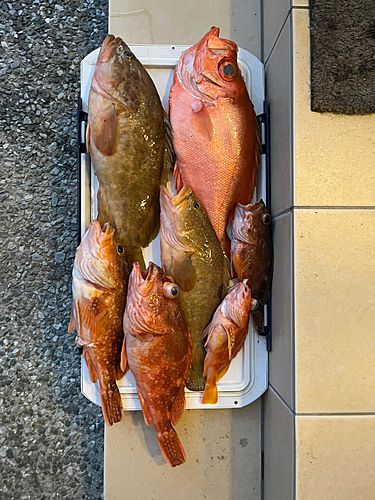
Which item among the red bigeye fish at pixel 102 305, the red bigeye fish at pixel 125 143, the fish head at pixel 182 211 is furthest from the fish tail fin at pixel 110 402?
the fish head at pixel 182 211

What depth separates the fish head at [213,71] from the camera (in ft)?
3.89

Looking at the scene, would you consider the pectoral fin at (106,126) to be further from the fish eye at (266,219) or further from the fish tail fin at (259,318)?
the fish tail fin at (259,318)

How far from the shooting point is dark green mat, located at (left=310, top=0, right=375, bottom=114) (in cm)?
106

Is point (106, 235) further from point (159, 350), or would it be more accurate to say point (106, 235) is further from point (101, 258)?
point (159, 350)

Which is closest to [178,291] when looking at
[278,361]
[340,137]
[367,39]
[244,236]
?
[244,236]

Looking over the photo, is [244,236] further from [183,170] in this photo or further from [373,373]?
[373,373]

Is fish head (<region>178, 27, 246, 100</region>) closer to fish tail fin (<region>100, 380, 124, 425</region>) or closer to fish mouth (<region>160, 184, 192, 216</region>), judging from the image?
fish mouth (<region>160, 184, 192, 216</region>)

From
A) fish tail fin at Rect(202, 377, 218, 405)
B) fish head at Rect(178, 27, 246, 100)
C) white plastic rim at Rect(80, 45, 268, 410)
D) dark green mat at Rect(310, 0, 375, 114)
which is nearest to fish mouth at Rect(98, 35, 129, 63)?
white plastic rim at Rect(80, 45, 268, 410)

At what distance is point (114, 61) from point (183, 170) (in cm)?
38

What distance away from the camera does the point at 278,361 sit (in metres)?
1.19

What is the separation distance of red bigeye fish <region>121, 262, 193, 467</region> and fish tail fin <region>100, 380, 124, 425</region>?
0.24 feet

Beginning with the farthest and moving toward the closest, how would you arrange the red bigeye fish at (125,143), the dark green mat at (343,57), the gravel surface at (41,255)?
the gravel surface at (41,255) → the red bigeye fish at (125,143) → the dark green mat at (343,57)

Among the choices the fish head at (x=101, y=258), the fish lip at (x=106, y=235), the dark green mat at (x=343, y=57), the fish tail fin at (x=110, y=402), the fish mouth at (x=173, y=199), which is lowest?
the fish tail fin at (x=110, y=402)

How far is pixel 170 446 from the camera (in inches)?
46.2
